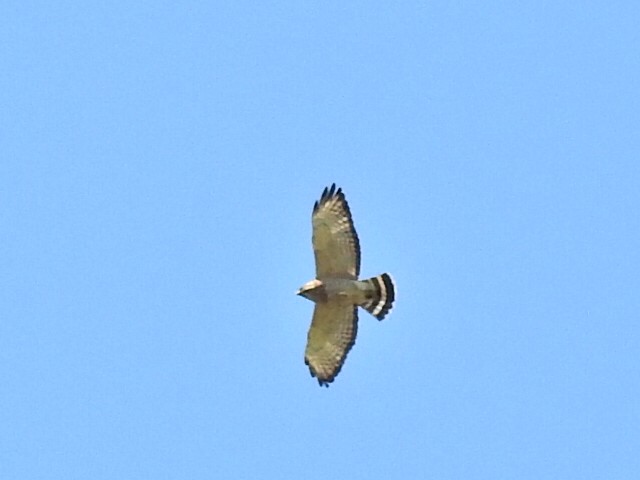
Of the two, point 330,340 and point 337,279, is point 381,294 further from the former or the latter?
point 330,340

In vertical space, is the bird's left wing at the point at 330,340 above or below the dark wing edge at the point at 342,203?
below

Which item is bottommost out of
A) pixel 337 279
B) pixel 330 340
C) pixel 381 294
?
pixel 330 340

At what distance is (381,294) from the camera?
17922mm

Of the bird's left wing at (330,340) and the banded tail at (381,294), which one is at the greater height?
the banded tail at (381,294)

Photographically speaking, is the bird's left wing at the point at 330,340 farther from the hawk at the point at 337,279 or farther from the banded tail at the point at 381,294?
the banded tail at the point at 381,294

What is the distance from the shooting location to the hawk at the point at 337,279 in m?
17.7

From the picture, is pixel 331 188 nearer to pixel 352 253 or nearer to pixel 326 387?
pixel 352 253

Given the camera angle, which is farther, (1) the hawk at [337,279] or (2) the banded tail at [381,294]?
(2) the banded tail at [381,294]

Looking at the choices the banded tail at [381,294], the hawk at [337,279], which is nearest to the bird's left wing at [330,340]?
the hawk at [337,279]

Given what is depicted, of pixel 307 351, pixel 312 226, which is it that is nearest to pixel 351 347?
pixel 307 351

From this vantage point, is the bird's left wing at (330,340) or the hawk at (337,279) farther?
the bird's left wing at (330,340)

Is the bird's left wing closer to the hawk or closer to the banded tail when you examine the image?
the hawk

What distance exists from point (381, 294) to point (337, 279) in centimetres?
60

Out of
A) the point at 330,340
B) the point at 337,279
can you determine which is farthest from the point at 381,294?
the point at 330,340
